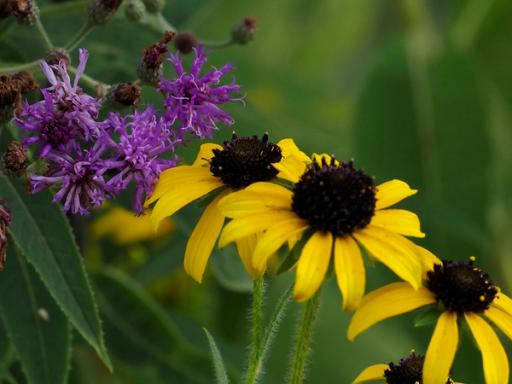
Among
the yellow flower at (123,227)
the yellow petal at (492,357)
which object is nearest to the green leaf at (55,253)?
the yellow petal at (492,357)

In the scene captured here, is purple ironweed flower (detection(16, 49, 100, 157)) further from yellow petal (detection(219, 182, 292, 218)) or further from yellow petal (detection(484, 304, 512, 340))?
yellow petal (detection(484, 304, 512, 340))

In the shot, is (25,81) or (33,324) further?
(33,324)

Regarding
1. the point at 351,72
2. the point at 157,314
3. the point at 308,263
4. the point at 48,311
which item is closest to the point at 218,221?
the point at 308,263

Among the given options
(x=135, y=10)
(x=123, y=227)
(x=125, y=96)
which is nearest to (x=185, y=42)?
(x=135, y=10)

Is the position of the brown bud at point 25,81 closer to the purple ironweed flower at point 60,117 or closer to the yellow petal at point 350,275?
the purple ironweed flower at point 60,117

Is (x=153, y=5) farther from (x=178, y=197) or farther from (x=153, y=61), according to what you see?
(x=178, y=197)

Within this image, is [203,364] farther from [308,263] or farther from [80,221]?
[308,263]
